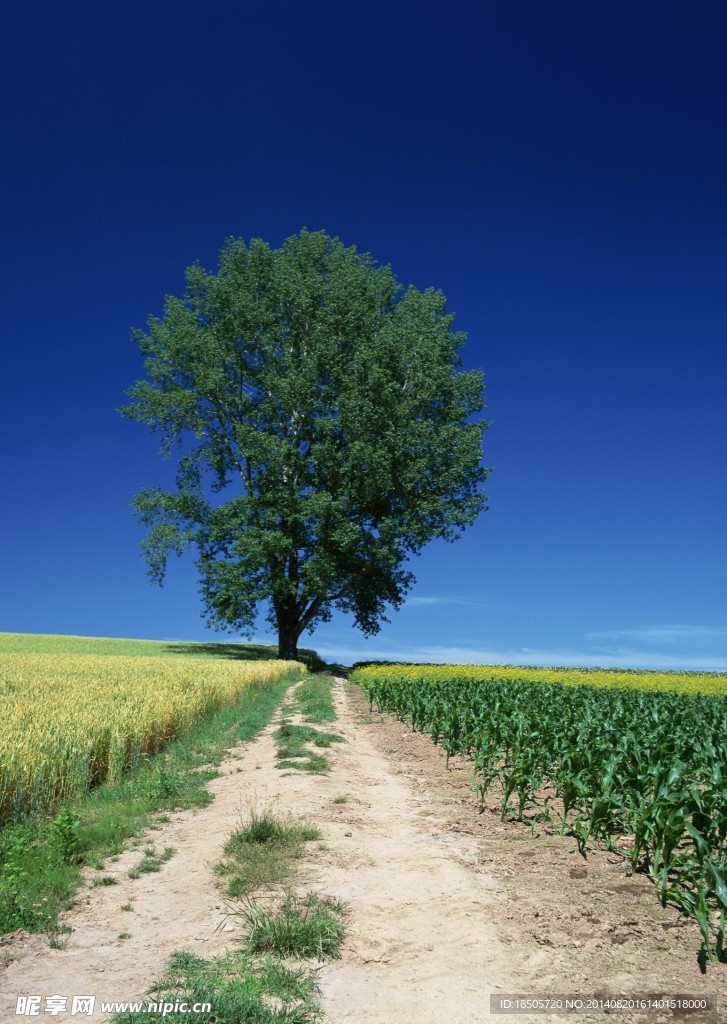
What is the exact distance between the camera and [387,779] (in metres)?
11.2

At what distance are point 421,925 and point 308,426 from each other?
35.3 meters

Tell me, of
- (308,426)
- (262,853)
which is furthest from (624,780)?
(308,426)

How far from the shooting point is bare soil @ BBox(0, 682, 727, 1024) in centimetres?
446

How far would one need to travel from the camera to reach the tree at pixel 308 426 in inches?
1453

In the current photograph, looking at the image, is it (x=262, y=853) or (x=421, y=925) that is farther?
(x=262, y=853)

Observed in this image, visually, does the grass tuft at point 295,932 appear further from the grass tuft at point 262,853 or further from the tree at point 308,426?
the tree at point 308,426

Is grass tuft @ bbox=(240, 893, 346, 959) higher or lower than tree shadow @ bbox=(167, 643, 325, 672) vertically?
lower

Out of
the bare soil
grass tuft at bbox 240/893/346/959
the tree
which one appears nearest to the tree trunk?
the tree

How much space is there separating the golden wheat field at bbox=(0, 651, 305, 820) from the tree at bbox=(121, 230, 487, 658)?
1579cm

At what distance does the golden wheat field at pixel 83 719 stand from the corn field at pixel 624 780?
5.72 meters

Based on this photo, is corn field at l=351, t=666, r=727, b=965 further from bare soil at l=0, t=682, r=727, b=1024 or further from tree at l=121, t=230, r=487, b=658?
tree at l=121, t=230, r=487, b=658

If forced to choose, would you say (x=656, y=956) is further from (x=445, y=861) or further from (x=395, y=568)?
(x=395, y=568)

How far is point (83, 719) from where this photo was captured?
10570 millimetres

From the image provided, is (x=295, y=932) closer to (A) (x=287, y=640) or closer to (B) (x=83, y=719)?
(B) (x=83, y=719)
